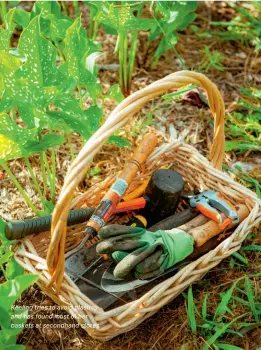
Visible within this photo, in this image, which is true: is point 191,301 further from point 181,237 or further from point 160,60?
point 160,60

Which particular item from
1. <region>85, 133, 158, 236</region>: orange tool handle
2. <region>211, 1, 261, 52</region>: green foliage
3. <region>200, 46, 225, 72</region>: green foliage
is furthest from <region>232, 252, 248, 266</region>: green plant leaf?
<region>211, 1, 261, 52</region>: green foliage

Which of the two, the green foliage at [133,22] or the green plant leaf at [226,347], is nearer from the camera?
the green plant leaf at [226,347]

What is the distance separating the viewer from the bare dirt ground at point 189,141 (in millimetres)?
1499

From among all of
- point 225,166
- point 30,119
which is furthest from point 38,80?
point 225,166

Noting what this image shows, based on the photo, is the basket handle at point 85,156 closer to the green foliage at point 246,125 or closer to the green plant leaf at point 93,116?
the green plant leaf at point 93,116

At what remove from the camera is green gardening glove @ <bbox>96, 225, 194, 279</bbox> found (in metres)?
1.39

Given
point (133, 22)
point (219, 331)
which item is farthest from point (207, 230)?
point (133, 22)

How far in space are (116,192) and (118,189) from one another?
0.04 ft

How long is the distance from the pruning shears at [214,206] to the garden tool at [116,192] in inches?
7.5

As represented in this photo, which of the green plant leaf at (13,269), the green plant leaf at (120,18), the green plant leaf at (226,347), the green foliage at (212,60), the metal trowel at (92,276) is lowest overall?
the green plant leaf at (226,347)

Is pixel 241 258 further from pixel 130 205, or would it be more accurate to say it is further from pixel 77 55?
pixel 77 55

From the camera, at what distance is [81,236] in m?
1.63

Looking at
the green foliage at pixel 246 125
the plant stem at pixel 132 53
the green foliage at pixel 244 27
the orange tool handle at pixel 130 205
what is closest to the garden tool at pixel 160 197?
the orange tool handle at pixel 130 205

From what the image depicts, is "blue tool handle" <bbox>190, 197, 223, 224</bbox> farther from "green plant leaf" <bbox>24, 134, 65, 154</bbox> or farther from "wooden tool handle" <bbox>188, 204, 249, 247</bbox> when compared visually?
"green plant leaf" <bbox>24, 134, 65, 154</bbox>
